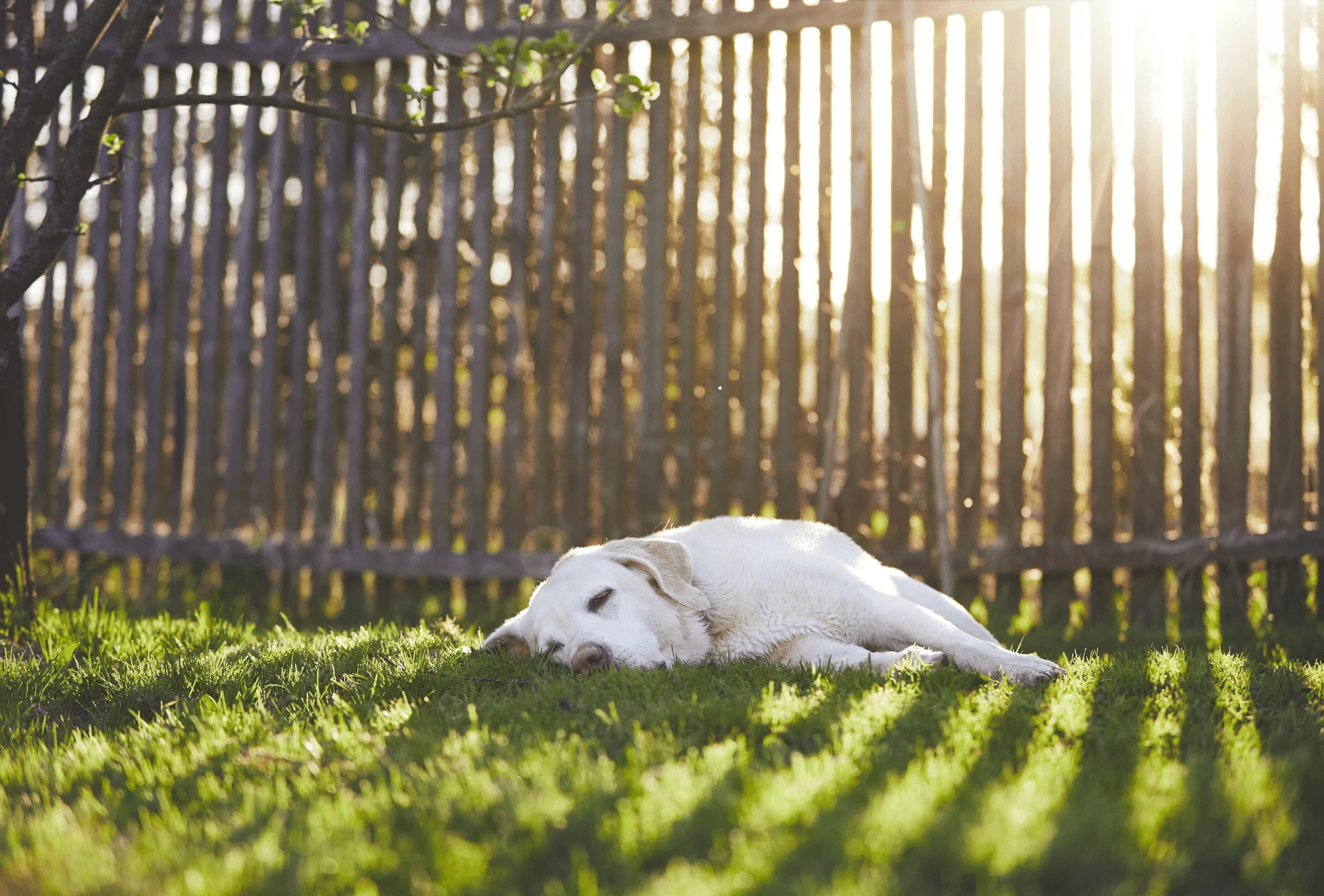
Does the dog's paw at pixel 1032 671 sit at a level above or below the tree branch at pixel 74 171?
below

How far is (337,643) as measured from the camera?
340cm

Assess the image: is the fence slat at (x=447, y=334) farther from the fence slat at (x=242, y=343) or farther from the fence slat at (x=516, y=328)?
the fence slat at (x=242, y=343)

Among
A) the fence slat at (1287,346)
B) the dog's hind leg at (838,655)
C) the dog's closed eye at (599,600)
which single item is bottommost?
the dog's hind leg at (838,655)

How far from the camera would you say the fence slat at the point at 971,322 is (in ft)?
15.0

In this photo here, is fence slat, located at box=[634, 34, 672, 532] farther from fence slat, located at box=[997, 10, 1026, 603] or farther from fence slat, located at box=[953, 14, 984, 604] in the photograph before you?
fence slat, located at box=[997, 10, 1026, 603]

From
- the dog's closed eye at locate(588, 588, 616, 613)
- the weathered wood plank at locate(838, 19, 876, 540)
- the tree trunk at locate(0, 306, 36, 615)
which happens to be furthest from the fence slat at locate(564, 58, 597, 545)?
the tree trunk at locate(0, 306, 36, 615)

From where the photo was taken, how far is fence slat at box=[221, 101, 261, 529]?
5402 mm

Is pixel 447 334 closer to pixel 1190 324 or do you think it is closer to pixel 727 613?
pixel 727 613

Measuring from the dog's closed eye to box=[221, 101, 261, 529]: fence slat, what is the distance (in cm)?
334

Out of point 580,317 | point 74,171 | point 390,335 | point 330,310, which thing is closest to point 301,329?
point 330,310

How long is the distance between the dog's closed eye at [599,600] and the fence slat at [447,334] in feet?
7.99

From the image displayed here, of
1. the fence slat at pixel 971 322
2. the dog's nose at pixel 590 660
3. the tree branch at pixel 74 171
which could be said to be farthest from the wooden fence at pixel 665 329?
the dog's nose at pixel 590 660

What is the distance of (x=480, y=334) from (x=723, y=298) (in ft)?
4.52

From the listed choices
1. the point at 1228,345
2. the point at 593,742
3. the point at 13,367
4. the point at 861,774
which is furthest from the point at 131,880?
the point at 1228,345
